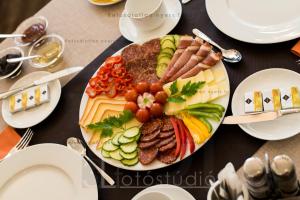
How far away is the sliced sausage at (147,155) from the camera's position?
112cm

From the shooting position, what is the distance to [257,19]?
1.28 m

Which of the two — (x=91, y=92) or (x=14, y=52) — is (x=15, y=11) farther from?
(x=91, y=92)

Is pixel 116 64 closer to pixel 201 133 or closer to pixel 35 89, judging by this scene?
pixel 35 89

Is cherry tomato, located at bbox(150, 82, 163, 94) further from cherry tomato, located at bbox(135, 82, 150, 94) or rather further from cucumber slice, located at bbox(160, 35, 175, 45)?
cucumber slice, located at bbox(160, 35, 175, 45)

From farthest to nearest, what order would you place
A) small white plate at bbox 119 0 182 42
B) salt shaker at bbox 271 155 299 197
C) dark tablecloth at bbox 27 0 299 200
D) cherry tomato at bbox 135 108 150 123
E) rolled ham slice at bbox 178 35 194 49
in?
small white plate at bbox 119 0 182 42 < rolled ham slice at bbox 178 35 194 49 < cherry tomato at bbox 135 108 150 123 < dark tablecloth at bbox 27 0 299 200 < salt shaker at bbox 271 155 299 197

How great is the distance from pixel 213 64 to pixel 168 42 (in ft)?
0.60

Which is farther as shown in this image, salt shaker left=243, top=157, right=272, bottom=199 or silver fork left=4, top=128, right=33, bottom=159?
A: silver fork left=4, top=128, right=33, bottom=159

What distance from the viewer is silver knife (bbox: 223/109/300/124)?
1042 millimetres

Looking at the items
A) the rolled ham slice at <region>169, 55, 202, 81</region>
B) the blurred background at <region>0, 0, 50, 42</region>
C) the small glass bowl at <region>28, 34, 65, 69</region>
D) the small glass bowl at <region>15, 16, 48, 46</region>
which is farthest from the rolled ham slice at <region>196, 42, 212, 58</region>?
the blurred background at <region>0, 0, 50, 42</region>

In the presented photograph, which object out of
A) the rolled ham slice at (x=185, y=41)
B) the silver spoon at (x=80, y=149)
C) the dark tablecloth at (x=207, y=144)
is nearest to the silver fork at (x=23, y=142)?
the dark tablecloth at (x=207, y=144)

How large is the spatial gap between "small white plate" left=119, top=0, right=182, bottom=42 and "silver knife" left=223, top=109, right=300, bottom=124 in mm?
456

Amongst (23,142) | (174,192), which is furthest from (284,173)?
(23,142)

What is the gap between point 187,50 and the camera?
1286 millimetres

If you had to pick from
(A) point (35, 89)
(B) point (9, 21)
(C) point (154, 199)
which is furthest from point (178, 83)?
(B) point (9, 21)
